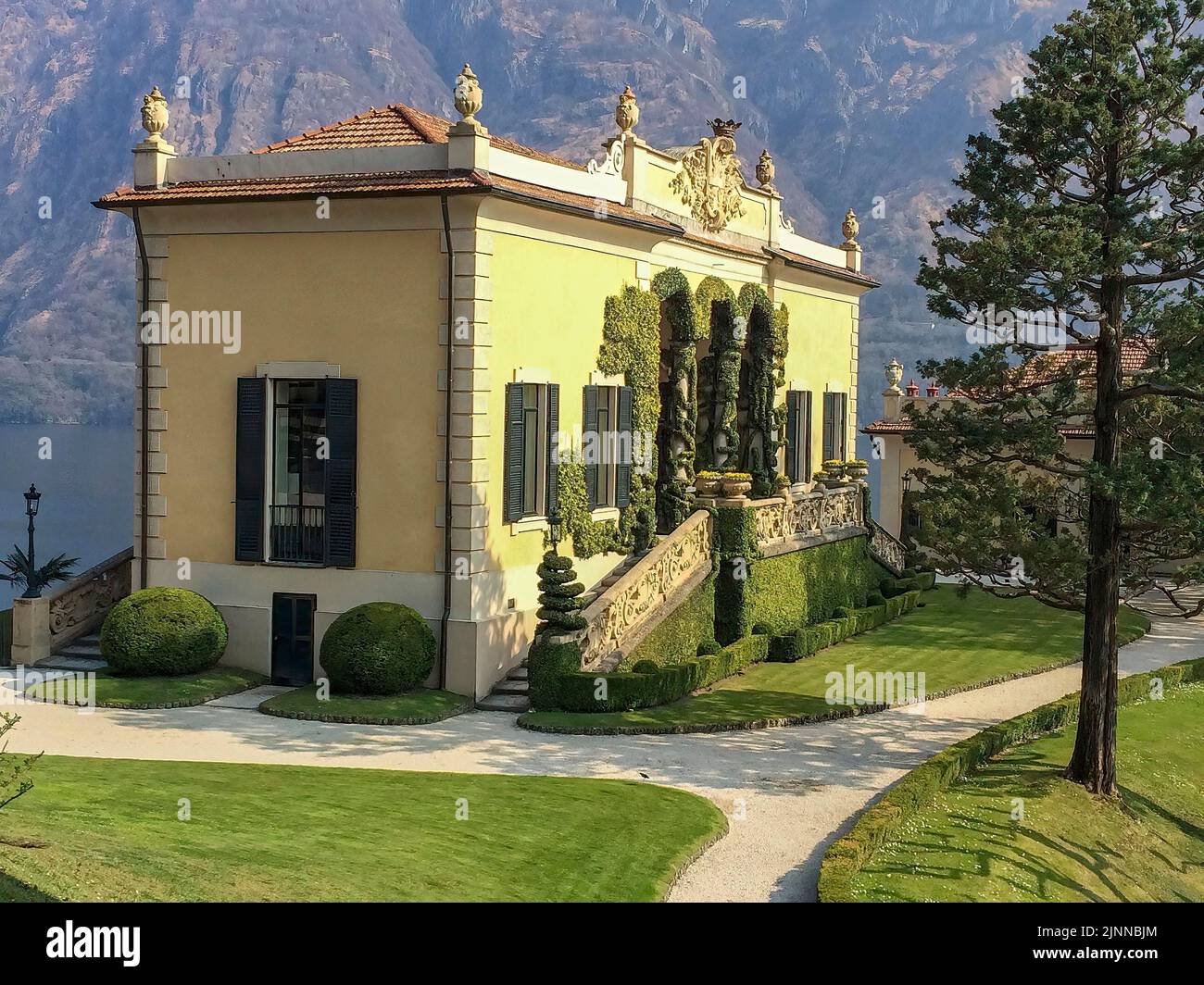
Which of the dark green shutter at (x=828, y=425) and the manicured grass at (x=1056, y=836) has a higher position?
the dark green shutter at (x=828, y=425)

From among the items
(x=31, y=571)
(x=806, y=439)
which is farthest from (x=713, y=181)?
(x=31, y=571)

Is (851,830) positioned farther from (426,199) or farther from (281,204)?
(281,204)

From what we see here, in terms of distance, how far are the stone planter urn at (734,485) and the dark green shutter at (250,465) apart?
9.56 metres

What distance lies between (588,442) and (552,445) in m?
1.66

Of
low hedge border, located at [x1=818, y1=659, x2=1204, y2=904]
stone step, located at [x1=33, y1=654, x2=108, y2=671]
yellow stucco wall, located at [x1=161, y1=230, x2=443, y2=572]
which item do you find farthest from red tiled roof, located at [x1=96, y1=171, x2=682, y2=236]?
low hedge border, located at [x1=818, y1=659, x2=1204, y2=904]

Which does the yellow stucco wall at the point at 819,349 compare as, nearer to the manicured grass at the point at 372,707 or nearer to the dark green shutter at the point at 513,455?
the dark green shutter at the point at 513,455

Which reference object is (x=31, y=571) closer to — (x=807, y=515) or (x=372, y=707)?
(x=372, y=707)

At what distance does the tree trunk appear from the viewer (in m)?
22.4

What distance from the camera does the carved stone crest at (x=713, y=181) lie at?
33.2 m

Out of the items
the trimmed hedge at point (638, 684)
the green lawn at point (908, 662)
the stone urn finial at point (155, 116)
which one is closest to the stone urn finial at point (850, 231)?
the green lawn at point (908, 662)

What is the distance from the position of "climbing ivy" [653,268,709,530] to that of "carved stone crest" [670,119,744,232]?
2036mm

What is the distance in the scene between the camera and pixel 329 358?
2616cm

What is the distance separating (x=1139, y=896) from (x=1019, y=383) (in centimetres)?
781
